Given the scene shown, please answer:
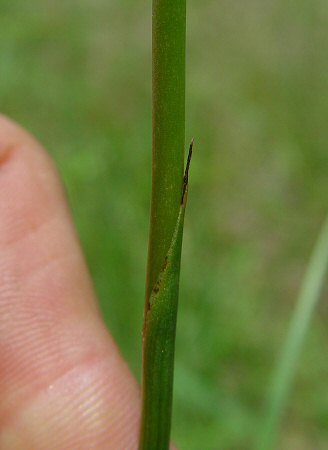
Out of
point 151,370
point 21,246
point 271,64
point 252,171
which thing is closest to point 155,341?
point 151,370

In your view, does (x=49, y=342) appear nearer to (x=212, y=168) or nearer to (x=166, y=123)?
(x=166, y=123)

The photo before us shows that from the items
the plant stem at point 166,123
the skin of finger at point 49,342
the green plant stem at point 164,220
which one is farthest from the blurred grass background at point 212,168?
the plant stem at point 166,123

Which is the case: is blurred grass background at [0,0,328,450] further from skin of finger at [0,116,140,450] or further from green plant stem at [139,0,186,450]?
green plant stem at [139,0,186,450]

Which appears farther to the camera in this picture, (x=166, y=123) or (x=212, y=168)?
(x=212, y=168)

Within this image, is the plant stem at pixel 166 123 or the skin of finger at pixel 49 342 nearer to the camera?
the plant stem at pixel 166 123

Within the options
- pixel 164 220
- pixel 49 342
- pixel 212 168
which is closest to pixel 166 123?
pixel 164 220

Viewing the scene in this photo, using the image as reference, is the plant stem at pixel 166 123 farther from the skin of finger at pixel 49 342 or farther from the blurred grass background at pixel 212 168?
the blurred grass background at pixel 212 168

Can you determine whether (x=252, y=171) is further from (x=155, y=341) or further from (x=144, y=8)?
(x=155, y=341)
